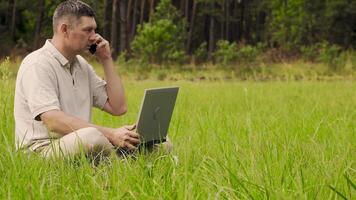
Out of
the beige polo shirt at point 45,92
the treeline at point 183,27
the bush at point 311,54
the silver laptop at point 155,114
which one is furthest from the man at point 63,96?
the bush at point 311,54

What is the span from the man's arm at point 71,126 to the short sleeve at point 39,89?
0.15 ft

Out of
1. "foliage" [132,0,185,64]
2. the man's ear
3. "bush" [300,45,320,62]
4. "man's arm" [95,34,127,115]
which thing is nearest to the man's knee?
the man's ear

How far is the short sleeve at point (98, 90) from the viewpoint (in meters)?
5.32

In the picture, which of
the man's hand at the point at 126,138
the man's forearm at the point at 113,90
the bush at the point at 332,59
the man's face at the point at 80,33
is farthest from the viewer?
the bush at the point at 332,59

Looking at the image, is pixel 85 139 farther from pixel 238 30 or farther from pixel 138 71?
pixel 238 30

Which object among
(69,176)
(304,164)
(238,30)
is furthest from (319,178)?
(238,30)

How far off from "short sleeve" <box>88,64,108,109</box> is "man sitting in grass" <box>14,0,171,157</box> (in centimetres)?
14

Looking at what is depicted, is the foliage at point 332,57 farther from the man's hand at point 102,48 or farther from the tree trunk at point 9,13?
the man's hand at point 102,48

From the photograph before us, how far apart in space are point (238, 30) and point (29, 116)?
5346 cm

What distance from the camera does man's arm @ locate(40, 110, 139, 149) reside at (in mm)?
4504

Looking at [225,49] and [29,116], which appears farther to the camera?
[225,49]

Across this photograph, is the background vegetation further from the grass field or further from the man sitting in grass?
the grass field

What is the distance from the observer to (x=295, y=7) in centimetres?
4719

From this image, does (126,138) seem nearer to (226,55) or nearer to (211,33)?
(226,55)
